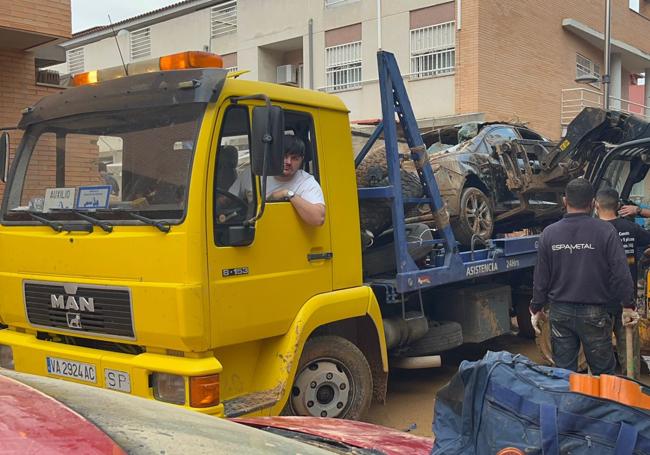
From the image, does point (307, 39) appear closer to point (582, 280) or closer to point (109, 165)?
point (109, 165)

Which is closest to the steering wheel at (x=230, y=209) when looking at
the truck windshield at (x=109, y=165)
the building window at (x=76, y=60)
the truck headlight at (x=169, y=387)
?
the truck windshield at (x=109, y=165)

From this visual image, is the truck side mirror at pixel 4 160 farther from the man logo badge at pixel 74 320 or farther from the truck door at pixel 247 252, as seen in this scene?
the truck door at pixel 247 252

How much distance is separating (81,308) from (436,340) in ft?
10.1

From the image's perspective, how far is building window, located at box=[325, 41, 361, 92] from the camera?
22.1 metres

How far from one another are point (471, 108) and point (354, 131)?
14.4 meters

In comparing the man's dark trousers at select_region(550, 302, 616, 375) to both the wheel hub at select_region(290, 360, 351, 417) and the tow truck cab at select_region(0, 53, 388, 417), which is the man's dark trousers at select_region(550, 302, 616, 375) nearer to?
the tow truck cab at select_region(0, 53, 388, 417)

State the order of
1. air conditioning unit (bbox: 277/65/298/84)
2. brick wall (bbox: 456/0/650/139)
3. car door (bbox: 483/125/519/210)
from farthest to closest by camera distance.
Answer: air conditioning unit (bbox: 277/65/298/84), brick wall (bbox: 456/0/650/139), car door (bbox: 483/125/519/210)

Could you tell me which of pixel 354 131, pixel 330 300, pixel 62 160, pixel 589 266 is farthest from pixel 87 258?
pixel 589 266

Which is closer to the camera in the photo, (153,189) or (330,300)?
(153,189)

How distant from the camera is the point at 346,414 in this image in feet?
15.6

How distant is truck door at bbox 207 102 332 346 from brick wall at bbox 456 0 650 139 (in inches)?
563

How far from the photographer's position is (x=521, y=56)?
21.1 m

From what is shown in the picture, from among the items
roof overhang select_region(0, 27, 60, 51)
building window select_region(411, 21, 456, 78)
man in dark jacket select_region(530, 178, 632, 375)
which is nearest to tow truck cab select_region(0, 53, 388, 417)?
man in dark jacket select_region(530, 178, 632, 375)

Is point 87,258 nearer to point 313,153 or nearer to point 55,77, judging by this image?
point 313,153
